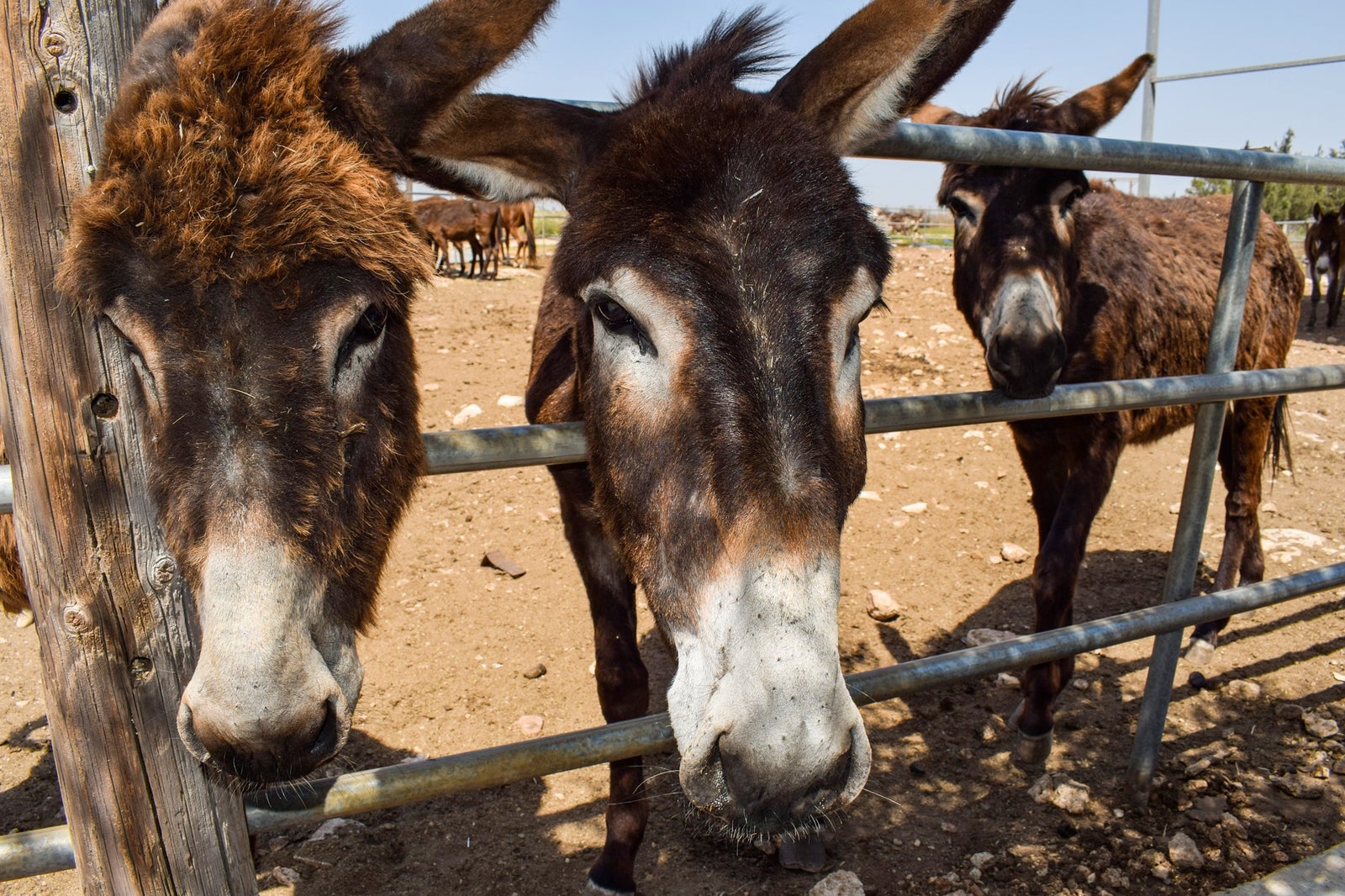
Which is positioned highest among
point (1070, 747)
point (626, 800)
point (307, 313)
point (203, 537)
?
point (307, 313)

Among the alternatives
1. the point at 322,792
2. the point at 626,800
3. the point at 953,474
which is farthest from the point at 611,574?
the point at 953,474

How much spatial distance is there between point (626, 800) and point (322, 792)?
4.89 feet

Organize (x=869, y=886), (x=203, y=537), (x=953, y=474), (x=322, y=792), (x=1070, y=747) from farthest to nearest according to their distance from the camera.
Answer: (x=953, y=474), (x=1070, y=747), (x=869, y=886), (x=322, y=792), (x=203, y=537)

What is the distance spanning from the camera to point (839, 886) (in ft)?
9.50

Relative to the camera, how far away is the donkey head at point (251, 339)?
1.38 meters

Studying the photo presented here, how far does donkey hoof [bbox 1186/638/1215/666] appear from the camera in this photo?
4.88m

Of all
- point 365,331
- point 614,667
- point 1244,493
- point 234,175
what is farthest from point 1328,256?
point 234,175

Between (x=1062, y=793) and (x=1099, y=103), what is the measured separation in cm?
316

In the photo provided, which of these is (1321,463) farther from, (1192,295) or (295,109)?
(295,109)

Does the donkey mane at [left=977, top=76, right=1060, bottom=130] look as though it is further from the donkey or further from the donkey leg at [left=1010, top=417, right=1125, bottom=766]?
the donkey

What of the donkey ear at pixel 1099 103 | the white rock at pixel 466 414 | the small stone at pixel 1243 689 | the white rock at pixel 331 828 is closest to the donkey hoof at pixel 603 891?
the white rock at pixel 331 828

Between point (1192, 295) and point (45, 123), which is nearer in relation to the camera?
point (45, 123)

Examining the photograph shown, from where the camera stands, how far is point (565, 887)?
3076mm

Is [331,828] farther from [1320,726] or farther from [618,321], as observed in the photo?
[1320,726]
